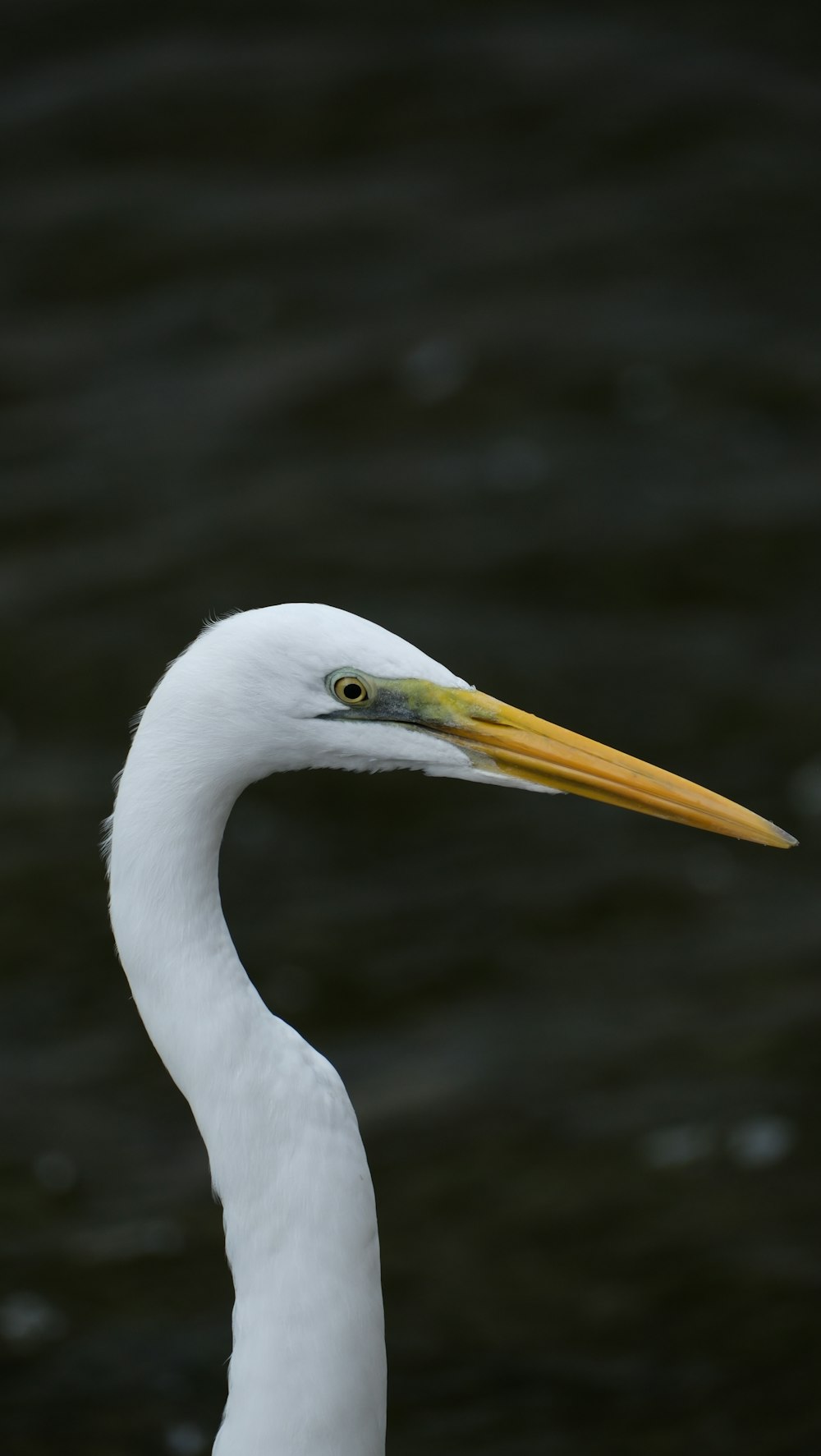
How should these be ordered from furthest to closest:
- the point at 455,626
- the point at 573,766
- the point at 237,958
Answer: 1. the point at 455,626
2. the point at 573,766
3. the point at 237,958

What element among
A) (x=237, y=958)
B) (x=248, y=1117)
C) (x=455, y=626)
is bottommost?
(x=248, y=1117)

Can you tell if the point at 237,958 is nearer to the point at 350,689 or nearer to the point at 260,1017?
the point at 260,1017

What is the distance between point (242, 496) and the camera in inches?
209

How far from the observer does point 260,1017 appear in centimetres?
168

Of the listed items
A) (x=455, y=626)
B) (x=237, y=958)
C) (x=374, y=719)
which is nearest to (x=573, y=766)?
(x=374, y=719)

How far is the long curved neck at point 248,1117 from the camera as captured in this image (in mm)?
1625

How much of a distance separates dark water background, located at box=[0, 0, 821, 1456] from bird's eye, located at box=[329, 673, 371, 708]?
198 centimetres

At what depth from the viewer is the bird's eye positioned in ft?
5.43

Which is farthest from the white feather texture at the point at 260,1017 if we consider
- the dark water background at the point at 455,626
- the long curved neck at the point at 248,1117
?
the dark water background at the point at 455,626

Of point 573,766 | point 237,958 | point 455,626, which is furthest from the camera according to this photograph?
point 455,626

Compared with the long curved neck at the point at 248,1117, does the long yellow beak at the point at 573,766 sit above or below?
above

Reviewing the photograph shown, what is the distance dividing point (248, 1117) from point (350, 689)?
0.46m

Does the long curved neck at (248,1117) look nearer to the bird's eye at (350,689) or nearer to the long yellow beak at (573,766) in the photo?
the bird's eye at (350,689)

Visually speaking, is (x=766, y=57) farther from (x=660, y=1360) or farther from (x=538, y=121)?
(x=660, y=1360)
